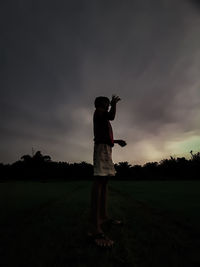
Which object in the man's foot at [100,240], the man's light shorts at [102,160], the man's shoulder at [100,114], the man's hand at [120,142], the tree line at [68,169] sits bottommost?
the man's foot at [100,240]

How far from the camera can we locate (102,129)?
8.63ft

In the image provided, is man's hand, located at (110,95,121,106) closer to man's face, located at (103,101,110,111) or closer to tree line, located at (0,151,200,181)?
man's face, located at (103,101,110,111)

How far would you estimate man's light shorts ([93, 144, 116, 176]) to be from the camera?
8.16 ft

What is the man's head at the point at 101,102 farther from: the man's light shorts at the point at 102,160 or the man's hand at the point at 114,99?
the man's light shorts at the point at 102,160

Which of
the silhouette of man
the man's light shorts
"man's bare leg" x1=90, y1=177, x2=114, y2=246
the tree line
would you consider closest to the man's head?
the silhouette of man

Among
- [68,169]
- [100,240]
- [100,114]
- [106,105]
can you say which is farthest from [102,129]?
[68,169]

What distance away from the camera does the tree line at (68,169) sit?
198 feet

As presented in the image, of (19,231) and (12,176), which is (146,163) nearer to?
(12,176)

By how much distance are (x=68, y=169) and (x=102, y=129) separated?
221ft

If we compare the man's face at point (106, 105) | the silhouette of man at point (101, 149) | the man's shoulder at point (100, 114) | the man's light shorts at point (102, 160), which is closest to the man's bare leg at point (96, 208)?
the silhouette of man at point (101, 149)

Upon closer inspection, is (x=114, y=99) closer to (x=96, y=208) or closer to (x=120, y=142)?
(x=120, y=142)

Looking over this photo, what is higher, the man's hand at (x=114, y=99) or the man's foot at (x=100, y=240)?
the man's hand at (x=114, y=99)

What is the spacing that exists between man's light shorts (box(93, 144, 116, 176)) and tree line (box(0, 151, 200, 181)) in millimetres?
56936

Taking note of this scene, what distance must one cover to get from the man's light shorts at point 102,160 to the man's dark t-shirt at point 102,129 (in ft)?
0.20
